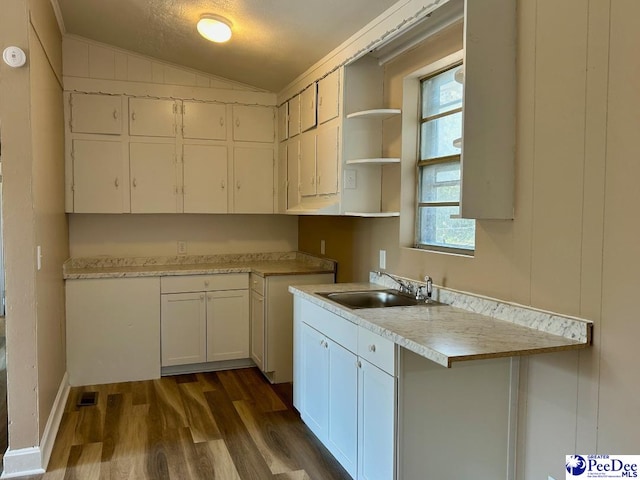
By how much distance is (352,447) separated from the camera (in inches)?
97.7

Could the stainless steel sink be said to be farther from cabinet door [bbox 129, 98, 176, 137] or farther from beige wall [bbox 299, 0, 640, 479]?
cabinet door [bbox 129, 98, 176, 137]

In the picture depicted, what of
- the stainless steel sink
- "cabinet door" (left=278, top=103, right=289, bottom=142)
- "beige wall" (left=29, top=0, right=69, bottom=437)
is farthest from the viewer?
"cabinet door" (left=278, top=103, right=289, bottom=142)

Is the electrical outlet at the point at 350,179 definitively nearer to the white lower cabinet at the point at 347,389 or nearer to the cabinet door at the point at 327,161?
the cabinet door at the point at 327,161

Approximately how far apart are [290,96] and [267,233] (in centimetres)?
136

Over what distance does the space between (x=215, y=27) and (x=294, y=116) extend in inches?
42.8

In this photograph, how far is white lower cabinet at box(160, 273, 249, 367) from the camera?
4.14 metres

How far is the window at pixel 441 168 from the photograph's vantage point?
105 inches

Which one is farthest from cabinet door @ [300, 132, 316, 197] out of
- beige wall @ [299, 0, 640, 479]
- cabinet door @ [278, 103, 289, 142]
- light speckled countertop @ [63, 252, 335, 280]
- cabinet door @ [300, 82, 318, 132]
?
beige wall @ [299, 0, 640, 479]

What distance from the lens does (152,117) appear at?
427 centimetres

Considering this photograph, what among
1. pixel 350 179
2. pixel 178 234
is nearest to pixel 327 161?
pixel 350 179

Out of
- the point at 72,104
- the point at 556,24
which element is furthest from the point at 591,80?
the point at 72,104

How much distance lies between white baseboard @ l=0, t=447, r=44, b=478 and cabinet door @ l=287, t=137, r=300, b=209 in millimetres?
2393

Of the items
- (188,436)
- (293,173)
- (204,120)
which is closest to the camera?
(188,436)

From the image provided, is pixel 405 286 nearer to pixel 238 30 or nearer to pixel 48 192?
pixel 238 30
